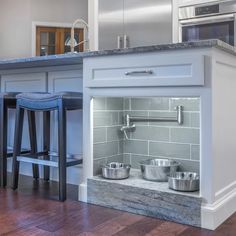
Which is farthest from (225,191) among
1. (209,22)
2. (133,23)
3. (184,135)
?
(133,23)

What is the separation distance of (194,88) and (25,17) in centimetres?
584

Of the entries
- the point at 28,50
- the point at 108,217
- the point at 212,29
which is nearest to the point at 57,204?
the point at 108,217

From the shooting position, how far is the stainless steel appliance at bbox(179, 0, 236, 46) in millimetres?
3109

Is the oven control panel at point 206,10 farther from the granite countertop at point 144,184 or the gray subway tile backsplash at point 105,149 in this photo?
the granite countertop at point 144,184

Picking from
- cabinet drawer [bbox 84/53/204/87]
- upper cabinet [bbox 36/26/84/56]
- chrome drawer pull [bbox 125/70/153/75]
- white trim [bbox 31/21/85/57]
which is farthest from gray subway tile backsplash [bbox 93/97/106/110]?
upper cabinet [bbox 36/26/84/56]

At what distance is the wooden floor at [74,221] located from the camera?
175 cm

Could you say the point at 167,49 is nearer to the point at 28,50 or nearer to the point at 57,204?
the point at 57,204

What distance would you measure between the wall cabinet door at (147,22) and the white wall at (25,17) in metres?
3.37

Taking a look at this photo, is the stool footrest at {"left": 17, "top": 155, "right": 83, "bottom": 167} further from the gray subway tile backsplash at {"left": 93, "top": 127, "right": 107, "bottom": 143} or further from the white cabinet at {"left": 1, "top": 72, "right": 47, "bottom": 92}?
the white cabinet at {"left": 1, "top": 72, "right": 47, "bottom": 92}

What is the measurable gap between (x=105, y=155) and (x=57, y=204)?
471mm

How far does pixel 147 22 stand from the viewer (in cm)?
380

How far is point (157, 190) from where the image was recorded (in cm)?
199

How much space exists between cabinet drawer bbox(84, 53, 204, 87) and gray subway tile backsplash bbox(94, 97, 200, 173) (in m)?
0.23

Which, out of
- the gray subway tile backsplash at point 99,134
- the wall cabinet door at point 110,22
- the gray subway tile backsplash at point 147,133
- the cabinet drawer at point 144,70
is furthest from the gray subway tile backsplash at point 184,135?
the wall cabinet door at point 110,22
